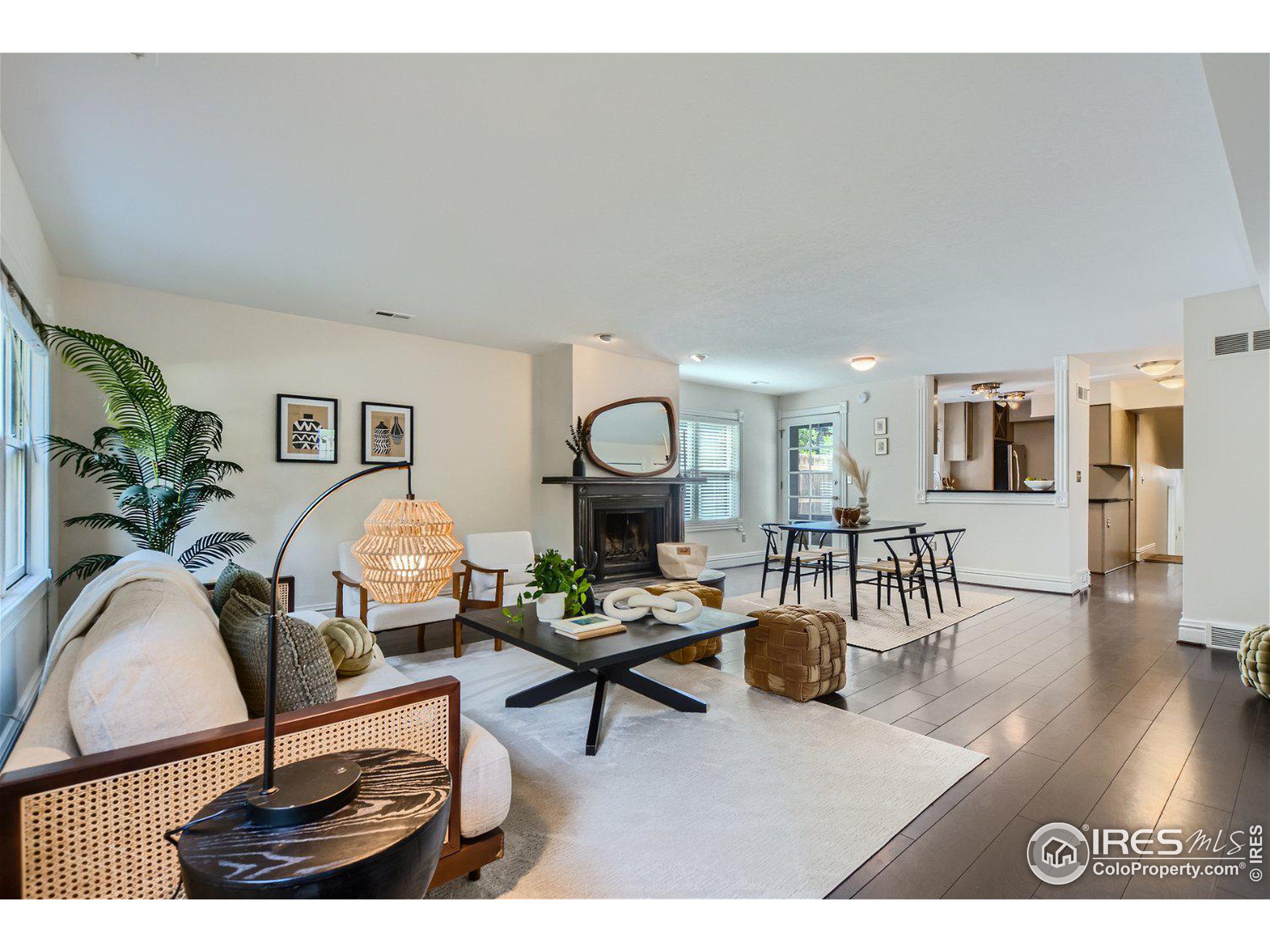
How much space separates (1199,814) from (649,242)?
3242 millimetres

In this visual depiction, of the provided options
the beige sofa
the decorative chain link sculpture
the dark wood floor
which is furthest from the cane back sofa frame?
the decorative chain link sculpture

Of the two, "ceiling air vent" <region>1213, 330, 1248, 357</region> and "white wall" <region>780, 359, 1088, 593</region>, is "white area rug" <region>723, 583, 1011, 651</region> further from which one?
"ceiling air vent" <region>1213, 330, 1248, 357</region>

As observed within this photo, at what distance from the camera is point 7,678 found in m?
2.23

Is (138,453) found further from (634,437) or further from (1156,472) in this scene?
(1156,472)

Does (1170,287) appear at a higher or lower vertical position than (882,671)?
higher

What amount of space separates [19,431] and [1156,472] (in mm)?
12531

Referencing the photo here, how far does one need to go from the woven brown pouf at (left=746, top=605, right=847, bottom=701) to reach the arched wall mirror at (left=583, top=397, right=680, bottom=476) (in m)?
2.93

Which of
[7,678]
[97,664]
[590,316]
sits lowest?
[7,678]

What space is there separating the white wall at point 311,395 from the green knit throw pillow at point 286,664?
2.91m

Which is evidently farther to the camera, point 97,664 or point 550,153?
point 550,153

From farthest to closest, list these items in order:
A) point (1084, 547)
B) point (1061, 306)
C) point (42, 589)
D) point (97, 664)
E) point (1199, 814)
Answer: point (1084, 547), point (1061, 306), point (42, 589), point (1199, 814), point (97, 664)

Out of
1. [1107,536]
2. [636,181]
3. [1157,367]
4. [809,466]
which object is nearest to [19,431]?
[636,181]
